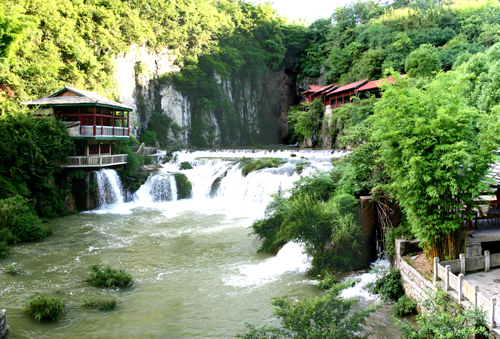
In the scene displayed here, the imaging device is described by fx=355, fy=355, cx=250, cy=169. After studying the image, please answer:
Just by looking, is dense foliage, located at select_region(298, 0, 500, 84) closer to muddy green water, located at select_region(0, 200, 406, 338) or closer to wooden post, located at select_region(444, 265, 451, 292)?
muddy green water, located at select_region(0, 200, 406, 338)

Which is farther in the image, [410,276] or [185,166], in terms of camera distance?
[185,166]

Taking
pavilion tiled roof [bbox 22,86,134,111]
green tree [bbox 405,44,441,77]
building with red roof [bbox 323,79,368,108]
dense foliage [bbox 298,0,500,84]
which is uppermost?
dense foliage [bbox 298,0,500,84]

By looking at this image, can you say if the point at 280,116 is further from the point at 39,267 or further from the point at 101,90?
the point at 39,267

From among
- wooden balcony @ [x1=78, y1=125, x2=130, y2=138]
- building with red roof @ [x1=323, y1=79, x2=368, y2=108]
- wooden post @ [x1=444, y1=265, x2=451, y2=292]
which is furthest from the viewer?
building with red roof @ [x1=323, y1=79, x2=368, y2=108]

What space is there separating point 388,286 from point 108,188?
17.1 meters

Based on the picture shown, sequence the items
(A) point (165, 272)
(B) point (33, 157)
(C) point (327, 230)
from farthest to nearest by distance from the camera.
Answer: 1. (B) point (33, 157)
2. (A) point (165, 272)
3. (C) point (327, 230)

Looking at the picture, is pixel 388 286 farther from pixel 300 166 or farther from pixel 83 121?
pixel 83 121

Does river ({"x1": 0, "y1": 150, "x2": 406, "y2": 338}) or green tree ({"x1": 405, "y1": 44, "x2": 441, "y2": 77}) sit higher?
green tree ({"x1": 405, "y1": 44, "x2": 441, "y2": 77})

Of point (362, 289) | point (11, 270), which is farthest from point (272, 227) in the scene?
point (11, 270)

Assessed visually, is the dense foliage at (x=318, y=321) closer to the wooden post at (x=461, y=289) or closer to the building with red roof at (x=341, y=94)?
the wooden post at (x=461, y=289)

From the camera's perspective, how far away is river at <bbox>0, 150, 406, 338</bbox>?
812 centimetres

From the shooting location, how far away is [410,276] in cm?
860

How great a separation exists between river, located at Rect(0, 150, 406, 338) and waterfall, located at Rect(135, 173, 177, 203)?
1598 mm

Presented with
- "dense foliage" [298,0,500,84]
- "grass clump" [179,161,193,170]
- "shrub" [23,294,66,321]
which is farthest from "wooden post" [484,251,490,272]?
"dense foliage" [298,0,500,84]
